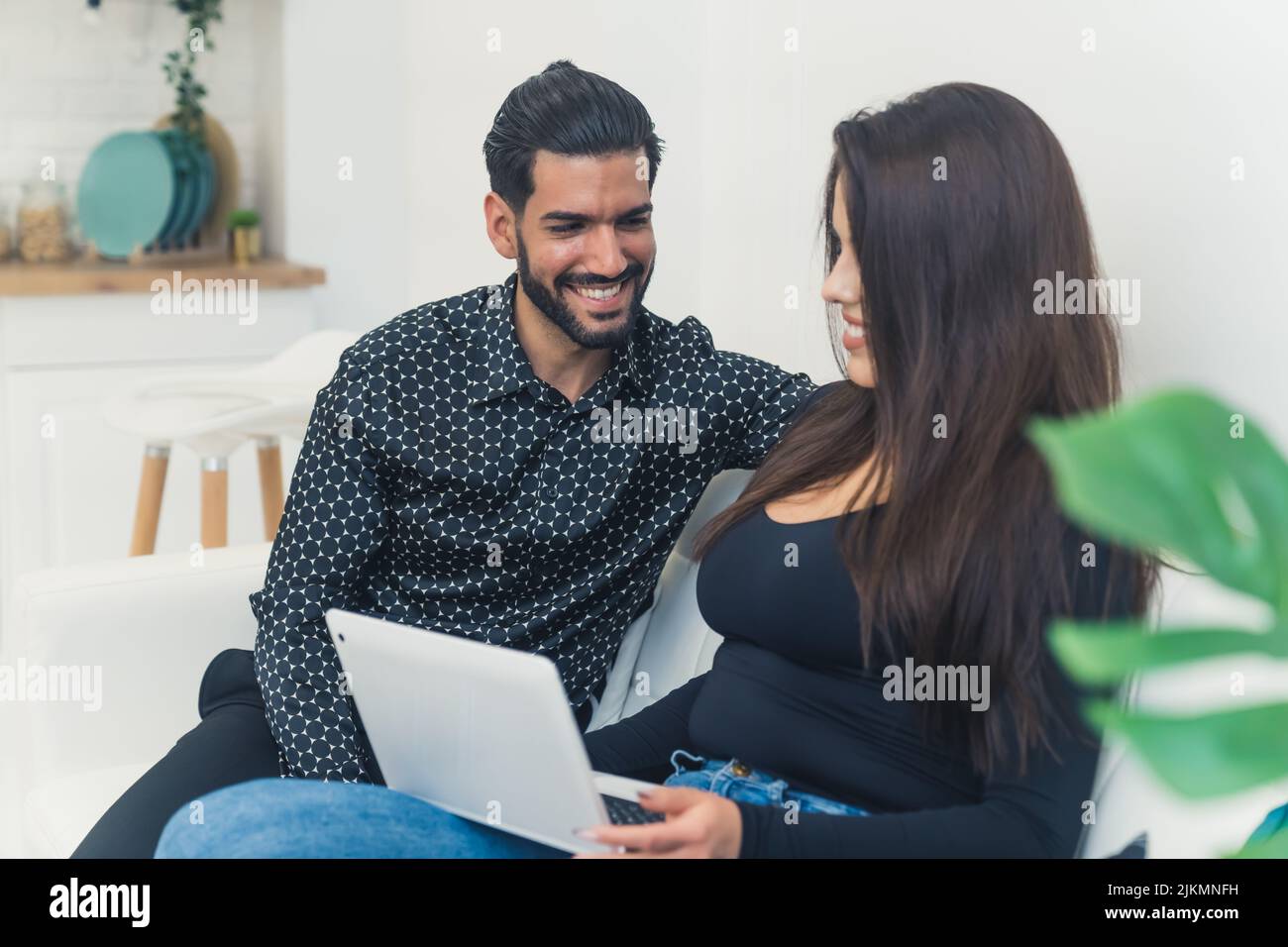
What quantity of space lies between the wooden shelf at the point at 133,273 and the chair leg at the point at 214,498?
0.95 metres

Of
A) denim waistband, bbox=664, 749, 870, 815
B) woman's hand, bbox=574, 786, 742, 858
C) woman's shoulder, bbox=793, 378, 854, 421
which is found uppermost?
woman's shoulder, bbox=793, 378, 854, 421


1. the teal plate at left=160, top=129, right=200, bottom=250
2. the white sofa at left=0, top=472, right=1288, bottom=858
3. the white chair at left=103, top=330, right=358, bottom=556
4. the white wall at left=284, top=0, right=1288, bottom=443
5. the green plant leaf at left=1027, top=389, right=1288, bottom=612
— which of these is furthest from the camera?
the teal plate at left=160, top=129, right=200, bottom=250

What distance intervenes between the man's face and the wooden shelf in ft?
6.08

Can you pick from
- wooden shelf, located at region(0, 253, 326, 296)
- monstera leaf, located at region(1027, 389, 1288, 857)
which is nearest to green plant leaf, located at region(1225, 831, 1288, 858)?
monstera leaf, located at region(1027, 389, 1288, 857)

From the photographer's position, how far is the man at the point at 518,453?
4.97ft

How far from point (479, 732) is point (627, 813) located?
18cm

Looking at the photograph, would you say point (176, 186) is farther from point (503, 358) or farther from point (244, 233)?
point (503, 358)

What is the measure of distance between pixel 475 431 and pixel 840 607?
0.50 meters

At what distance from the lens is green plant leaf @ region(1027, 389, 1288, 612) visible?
0.41 metres

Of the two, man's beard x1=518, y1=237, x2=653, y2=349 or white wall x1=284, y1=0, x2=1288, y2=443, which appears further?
man's beard x1=518, y1=237, x2=653, y2=349

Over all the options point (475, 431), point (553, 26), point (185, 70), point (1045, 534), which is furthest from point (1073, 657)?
point (185, 70)

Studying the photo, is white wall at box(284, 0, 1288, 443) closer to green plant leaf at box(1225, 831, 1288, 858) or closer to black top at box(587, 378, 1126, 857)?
black top at box(587, 378, 1126, 857)

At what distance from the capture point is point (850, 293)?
1296 mm

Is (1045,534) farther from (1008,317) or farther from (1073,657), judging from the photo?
(1073,657)
